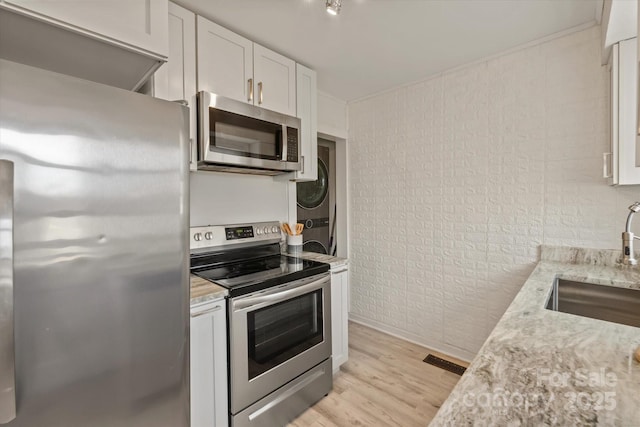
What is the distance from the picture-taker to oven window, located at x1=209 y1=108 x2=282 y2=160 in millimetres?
1707

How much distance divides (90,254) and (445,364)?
2535 mm

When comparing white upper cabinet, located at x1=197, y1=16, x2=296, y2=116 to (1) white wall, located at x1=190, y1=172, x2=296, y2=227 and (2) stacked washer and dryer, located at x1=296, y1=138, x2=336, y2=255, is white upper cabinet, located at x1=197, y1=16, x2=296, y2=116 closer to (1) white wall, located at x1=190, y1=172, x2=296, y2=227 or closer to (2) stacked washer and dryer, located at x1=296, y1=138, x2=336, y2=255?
(1) white wall, located at x1=190, y1=172, x2=296, y2=227

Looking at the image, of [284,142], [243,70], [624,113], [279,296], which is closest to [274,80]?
[243,70]

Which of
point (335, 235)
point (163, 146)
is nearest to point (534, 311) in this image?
point (163, 146)

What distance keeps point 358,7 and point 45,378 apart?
6.85ft

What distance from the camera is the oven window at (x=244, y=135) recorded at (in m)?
1.71

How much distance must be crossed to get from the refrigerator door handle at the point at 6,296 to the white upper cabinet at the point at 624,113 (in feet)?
8.31

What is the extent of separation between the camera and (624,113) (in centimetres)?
155

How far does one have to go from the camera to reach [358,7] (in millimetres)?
1673

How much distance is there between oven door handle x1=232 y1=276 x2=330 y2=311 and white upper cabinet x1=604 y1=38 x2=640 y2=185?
1.75 m

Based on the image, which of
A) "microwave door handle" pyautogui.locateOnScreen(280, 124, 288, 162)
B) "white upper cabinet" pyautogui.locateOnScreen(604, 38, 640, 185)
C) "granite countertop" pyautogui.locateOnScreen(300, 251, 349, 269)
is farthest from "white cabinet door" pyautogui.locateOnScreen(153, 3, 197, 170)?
"white upper cabinet" pyautogui.locateOnScreen(604, 38, 640, 185)

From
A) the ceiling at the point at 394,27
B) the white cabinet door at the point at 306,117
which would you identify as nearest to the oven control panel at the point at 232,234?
the white cabinet door at the point at 306,117

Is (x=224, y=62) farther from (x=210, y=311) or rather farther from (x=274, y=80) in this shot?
(x=210, y=311)

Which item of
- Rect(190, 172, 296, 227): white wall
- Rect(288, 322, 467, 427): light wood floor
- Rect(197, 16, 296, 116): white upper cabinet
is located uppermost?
Rect(197, 16, 296, 116): white upper cabinet
